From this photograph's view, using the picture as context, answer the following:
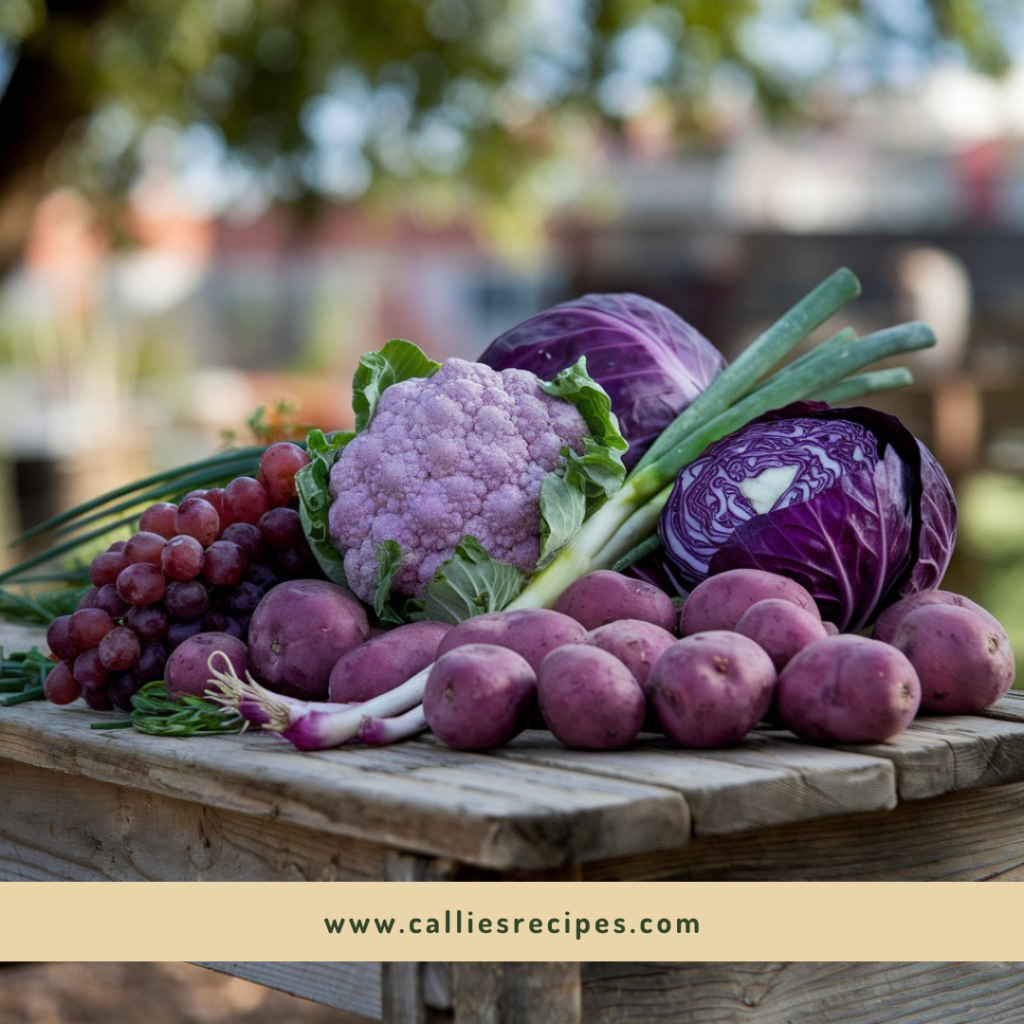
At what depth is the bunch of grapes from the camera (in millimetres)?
1641

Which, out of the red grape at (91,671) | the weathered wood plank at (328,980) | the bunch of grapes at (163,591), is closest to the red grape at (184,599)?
the bunch of grapes at (163,591)

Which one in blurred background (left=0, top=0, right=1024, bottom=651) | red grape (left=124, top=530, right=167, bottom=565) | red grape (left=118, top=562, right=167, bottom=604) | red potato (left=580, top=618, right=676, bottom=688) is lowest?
red potato (left=580, top=618, right=676, bottom=688)

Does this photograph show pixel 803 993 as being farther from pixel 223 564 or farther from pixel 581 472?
pixel 223 564

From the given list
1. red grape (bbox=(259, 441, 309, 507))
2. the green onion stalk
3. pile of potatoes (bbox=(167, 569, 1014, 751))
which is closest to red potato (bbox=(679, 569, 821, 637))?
pile of potatoes (bbox=(167, 569, 1014, 751))

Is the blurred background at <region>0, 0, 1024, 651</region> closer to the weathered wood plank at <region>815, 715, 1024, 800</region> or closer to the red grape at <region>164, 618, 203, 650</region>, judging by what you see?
the red grape at <region>164, 618, 203, 650</region>

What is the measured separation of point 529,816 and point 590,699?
0.80 feet

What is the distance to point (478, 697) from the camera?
4.35 feet

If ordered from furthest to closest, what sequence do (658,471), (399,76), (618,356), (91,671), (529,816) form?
(399,76) < (618,356) < (658,471) < (91,671) < (529,816)

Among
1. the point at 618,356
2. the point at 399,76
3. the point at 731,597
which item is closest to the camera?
the point at 731,597

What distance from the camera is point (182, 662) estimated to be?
5.12 feet

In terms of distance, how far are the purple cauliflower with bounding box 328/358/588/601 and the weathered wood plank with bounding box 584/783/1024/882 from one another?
0.54 m

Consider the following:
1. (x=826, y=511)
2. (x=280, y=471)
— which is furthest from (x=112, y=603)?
(x=826, y=511)

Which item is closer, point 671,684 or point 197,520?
point 671,684

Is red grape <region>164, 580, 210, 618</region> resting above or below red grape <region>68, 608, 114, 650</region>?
above
